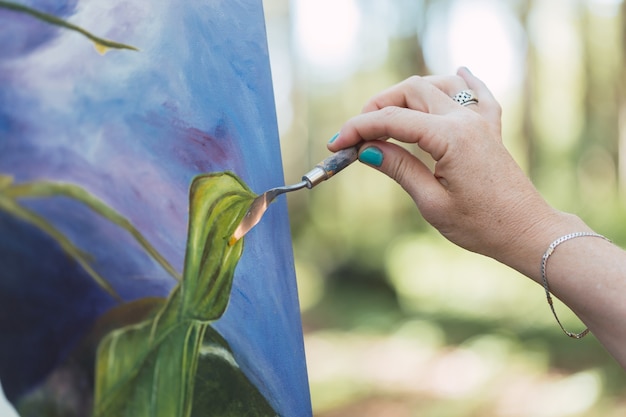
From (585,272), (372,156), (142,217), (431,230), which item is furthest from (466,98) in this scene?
(431,230)

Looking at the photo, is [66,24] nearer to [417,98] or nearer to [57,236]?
[57,236]

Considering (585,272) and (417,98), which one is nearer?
(585,272)

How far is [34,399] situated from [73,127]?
11.2 inches

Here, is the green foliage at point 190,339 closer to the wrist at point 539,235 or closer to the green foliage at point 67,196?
the green foliage at point 67,196

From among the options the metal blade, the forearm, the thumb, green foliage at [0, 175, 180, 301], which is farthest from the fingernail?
green foliage at [0, 175, 180, 301]

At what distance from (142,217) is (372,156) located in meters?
0.34

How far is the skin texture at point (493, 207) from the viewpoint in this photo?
83 cm

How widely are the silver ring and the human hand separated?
74 mm

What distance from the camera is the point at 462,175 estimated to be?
0.84 m

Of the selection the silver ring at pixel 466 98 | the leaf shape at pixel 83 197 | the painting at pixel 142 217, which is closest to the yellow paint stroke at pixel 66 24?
the painting at pixel 142 217

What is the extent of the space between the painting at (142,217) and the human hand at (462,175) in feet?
0.52

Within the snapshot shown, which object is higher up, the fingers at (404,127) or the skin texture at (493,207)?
the fingers at (404,127)

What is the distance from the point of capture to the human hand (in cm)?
84

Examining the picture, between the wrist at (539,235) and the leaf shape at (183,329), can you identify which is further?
the wrist at (539,235)
